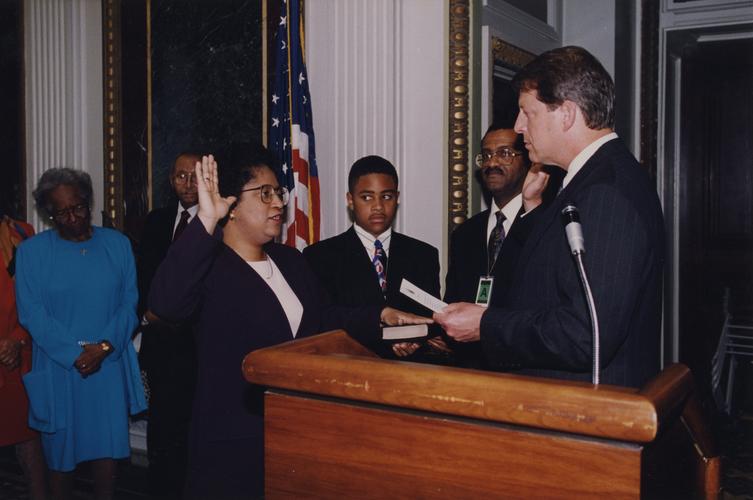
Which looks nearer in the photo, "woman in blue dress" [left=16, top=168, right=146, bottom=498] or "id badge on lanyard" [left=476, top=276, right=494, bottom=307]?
"id badge on lanyard" [left=476, top=276, right=494, bottom=307]

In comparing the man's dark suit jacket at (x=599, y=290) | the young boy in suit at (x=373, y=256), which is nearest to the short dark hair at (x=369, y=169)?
the young boy in suit at (x=373, y=256)

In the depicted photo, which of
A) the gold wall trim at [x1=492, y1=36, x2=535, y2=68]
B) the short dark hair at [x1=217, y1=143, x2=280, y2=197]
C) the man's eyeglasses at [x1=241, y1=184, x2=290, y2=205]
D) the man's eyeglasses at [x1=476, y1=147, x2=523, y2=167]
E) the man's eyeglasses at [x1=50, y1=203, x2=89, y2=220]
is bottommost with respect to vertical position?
the man's eyeglasses at [x1=50, y1=203, x2=89, y2=220]

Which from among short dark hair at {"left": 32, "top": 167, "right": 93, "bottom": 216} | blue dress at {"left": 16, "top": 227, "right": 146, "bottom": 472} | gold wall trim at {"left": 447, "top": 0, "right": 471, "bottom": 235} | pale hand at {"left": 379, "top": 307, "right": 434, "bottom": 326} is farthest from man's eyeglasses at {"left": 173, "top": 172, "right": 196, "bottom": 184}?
pale hand at {"left": 379, "top": 307, "right": 434, "bottom": 326}

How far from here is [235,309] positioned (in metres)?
2.25

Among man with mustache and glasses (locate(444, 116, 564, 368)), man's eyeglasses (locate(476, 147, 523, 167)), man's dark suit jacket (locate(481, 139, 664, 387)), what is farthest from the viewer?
man's eyeglasses (locate(476, 147, 523, 167))

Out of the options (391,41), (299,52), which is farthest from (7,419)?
(391,41)

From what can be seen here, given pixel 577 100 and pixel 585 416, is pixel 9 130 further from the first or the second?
pixel 585 416

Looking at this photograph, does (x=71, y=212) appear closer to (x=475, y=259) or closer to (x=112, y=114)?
(x=112, y=114)

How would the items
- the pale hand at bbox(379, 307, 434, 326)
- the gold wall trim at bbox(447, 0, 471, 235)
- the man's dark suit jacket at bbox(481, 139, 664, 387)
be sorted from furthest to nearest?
the gold wall trim at bbox(447, 0, 471, 235), the pale hand at bbox(379, 307, 434, 326), the man's dark suit jacket at bbox(481, 139, 664, 387)

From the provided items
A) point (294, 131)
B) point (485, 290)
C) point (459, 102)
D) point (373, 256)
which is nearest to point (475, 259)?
point (485, 290)

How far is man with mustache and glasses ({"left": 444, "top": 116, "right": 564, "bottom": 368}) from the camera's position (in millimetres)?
3129

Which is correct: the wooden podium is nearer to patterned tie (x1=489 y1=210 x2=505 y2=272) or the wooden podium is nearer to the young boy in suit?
the young boy in suit

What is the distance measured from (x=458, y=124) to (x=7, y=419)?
2.79 meters

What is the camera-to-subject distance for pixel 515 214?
131 inches
